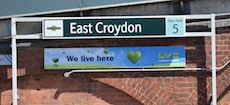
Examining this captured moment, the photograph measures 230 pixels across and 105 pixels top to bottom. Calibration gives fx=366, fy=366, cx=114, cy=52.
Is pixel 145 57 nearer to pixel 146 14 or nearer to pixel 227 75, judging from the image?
pixel 146 14

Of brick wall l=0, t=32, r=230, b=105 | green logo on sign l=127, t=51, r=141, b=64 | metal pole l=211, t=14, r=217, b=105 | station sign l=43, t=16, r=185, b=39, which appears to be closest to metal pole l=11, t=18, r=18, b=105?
brick wall l=0, t=32, r=230, b=105

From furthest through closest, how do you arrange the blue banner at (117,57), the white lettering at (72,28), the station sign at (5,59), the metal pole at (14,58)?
1. the station sign at (5,59)
2. the blue banner at (117,57)
3. the metal pole at (14,58)
4. the white lettering at (72,28)

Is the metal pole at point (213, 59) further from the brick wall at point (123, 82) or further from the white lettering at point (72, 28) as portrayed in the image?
the white lettering at point (72, 28)

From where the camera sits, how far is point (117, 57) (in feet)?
21.5

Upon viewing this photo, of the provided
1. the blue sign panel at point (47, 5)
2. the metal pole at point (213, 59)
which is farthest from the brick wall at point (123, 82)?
the blue sign panel at point (47, 5)

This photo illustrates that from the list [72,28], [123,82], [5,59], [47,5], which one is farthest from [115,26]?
[5,59]

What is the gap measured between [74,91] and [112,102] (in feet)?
2.39

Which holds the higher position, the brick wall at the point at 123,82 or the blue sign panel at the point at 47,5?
the blue sign panel at the point at 47,5

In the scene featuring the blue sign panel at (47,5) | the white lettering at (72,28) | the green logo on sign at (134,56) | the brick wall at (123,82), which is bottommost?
Answer: the brick wall at (123,82)

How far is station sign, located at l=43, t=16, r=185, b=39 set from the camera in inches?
246

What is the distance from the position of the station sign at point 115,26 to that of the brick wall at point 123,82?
0.38m

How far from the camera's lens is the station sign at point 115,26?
625cm

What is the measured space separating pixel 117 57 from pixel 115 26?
61 centimetres

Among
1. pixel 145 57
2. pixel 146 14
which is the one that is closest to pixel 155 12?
pixel 146 14
